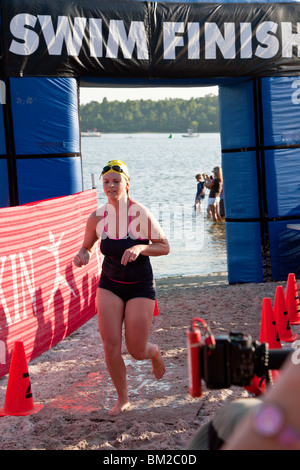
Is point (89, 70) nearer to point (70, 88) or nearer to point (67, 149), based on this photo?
point (70, 88)

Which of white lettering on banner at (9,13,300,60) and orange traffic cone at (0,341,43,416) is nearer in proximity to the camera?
orange traffic cone at (0,341,43,416)

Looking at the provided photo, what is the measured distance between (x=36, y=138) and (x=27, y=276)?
2957mm

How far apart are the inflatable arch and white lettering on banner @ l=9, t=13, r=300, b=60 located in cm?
1

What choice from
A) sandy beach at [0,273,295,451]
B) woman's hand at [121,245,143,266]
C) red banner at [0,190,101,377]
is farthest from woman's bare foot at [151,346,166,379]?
red banner at [0,190,101,377]

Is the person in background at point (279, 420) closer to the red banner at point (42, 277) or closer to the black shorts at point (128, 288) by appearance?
the black shorts at point (128, 288)

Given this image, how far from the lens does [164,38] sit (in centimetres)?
896

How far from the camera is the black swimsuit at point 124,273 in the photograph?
4859mm

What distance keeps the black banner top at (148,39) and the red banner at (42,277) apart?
1.99 meters

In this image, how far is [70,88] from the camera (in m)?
8.80

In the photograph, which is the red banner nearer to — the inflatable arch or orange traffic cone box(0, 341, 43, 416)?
orange traffic cone box(0, 341, 43, 416)

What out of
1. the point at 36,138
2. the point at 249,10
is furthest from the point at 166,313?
the point at 249,10

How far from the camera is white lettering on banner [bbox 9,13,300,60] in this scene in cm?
848

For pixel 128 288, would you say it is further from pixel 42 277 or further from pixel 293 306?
pixel 293 306

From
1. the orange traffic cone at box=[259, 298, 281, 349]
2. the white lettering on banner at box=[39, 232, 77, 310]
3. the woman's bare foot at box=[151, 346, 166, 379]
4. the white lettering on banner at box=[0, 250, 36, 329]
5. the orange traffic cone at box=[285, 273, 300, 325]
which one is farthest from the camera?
the orange traffic cone at box=[285, 273, 300, 325]
